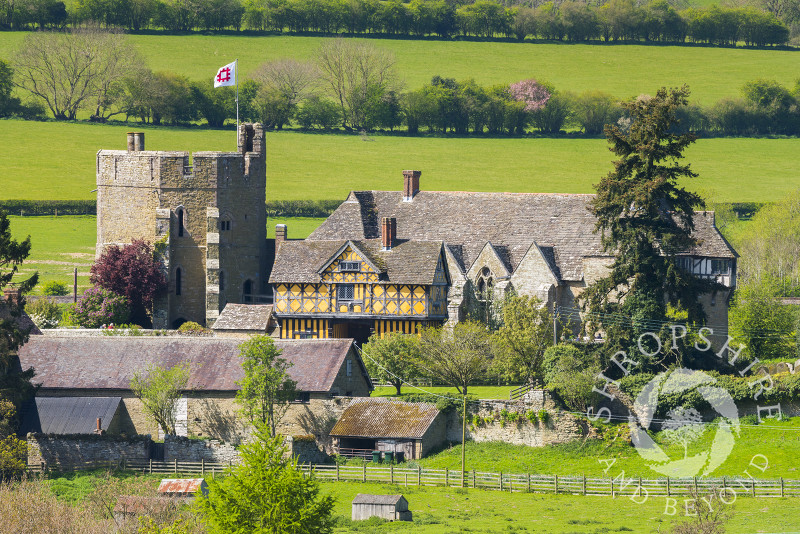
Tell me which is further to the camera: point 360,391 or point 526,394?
point 360,391

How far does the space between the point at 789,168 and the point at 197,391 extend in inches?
3042

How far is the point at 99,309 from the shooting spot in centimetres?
7956

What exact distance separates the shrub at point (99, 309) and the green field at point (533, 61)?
2425 inches

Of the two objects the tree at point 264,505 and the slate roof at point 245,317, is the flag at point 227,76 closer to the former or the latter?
the slate roof at point 245,317

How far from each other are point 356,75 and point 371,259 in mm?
69800

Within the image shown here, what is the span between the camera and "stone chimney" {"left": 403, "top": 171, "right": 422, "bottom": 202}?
8525cm

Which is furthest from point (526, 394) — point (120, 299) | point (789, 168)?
point (789, 168)

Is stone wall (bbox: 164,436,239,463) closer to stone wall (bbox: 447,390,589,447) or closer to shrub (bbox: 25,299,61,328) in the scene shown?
stone wall (bbox: 447,390,589,447)

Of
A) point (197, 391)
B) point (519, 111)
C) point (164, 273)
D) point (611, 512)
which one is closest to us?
point (611, 512)

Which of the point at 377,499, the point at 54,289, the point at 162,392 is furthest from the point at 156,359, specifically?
the point at 54,289

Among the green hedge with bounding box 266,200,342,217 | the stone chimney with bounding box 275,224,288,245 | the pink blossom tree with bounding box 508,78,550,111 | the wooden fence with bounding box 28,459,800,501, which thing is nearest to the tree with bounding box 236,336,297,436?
the wooden fence with bounding box 28,459,800,501

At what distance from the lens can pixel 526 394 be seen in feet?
203

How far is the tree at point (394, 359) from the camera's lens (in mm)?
68938

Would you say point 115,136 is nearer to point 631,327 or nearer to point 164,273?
point 164,273
